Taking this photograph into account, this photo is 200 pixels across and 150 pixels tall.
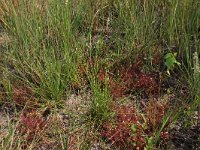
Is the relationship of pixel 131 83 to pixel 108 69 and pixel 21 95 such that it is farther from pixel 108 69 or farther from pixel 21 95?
pixel 21 95

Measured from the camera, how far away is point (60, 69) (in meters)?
2.49

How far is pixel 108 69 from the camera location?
8.66 ft

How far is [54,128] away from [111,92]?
1.65 ft

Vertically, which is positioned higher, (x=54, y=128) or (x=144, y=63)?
(x=144, y=63)

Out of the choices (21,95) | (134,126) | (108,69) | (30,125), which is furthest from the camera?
(108,69)

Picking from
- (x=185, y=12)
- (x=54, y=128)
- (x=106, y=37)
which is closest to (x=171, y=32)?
(x=185, y=12)

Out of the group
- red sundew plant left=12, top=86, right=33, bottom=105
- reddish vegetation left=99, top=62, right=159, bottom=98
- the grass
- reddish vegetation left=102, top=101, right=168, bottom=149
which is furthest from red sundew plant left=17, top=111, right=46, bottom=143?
reddish vegetation left=99, top=62, right=159, bottom=98

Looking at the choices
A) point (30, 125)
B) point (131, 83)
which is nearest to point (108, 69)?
point (131, 83)

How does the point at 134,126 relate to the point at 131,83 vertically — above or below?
below

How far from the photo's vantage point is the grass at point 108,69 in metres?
2.27

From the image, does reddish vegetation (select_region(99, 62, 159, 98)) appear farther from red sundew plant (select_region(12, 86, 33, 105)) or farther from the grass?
red sundew plant (select_region(12, 86, 33, 105))

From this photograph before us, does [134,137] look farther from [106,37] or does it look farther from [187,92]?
[106,37]

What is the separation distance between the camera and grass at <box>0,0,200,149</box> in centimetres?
227

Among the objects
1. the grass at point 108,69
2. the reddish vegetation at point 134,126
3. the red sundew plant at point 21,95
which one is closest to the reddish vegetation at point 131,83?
the grass at point 108,69
